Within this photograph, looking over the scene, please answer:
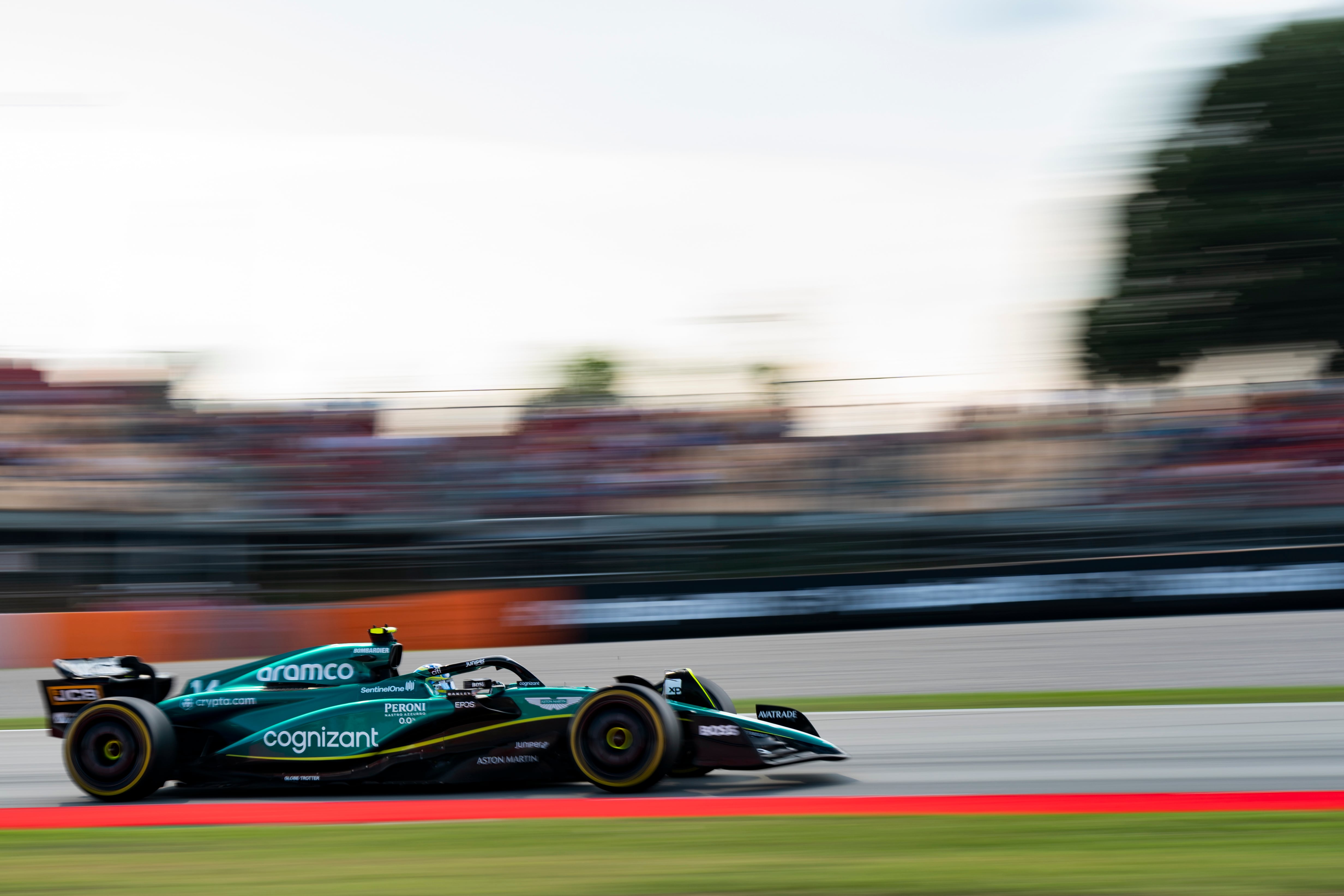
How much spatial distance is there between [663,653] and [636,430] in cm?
325

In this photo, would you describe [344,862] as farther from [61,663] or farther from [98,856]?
[61,663]

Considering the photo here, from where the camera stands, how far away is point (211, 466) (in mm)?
14195

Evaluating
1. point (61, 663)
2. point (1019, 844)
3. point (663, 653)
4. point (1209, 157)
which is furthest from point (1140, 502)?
point (1209, 157)

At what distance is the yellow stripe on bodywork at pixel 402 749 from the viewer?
593 centimetres

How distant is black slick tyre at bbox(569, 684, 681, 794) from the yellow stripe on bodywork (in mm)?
146

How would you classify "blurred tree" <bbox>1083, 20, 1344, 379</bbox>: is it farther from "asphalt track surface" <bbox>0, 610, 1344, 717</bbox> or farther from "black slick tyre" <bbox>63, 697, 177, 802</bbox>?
"black slick tyre" <bbox>63, 697, 177, 802</bbox>

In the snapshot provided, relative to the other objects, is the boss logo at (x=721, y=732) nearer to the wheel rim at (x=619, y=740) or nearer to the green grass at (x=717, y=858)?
the wheel rim at (x=619, y=740)

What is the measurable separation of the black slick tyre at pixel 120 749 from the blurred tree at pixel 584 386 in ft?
28.6

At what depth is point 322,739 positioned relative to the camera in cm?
611

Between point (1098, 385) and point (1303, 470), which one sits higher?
point (1098, 385)

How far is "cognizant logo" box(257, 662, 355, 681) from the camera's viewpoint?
6.31m

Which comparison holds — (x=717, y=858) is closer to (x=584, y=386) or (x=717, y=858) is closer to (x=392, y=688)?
(x=392, y=688)

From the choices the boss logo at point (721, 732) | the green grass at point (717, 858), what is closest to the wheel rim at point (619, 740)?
the boss logo at point (721, 732)

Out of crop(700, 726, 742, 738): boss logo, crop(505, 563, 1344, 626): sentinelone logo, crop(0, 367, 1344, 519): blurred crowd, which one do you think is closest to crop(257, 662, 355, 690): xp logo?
crop(700, 726, 742, 738): boss logo
